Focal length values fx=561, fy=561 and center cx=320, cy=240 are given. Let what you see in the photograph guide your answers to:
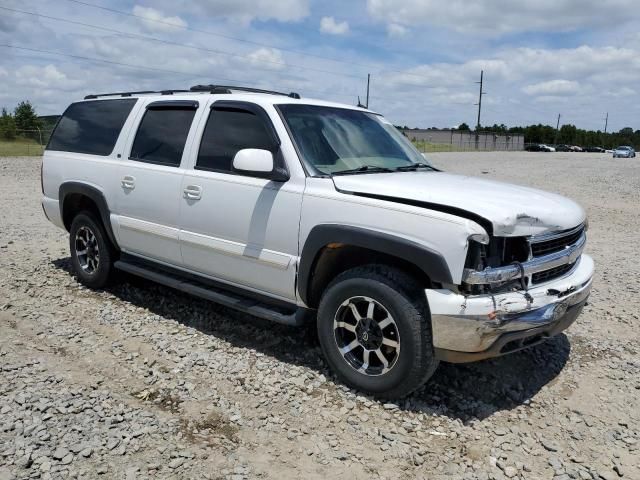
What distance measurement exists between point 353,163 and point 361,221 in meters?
0.79

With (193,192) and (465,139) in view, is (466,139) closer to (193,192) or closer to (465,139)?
(465,139)

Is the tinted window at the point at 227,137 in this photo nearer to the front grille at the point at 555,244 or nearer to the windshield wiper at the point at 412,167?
the windshield wiper at the point at 412,167

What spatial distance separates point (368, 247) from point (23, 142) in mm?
35224

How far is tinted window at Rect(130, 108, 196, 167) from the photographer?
4855mm

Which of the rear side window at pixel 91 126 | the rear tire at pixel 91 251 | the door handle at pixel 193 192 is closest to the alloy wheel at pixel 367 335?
the door handle at pixel 193 192

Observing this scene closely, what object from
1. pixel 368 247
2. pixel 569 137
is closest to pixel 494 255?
pixel 368 247

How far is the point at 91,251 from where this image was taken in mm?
5934

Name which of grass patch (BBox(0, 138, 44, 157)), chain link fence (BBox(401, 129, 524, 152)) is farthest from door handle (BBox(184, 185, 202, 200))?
chain link fence (BBox(401, 129, 524, 152))

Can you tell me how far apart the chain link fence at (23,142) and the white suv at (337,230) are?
28158 millimetres

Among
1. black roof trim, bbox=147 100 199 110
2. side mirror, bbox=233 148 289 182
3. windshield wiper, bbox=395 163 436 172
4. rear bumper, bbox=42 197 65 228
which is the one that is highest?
black roof trim, bbox=147 100 199 110

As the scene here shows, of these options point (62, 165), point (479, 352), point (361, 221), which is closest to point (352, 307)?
point (361, 221)

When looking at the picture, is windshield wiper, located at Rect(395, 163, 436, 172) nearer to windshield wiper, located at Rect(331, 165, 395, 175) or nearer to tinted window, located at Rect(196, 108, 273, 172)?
windshield wiper, located at Rect(331, 165, 395, 175)

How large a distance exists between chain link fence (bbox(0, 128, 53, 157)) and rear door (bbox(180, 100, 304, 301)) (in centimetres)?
2885

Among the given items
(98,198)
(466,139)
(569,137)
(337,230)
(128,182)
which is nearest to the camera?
(337,230)
